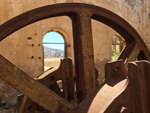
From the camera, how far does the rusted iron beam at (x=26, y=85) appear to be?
104 centimetres

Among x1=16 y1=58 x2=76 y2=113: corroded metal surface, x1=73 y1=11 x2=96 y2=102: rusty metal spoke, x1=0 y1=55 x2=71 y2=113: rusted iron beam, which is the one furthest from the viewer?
x1=16 y1=58 x2=76 y2=113: corroded metal surface

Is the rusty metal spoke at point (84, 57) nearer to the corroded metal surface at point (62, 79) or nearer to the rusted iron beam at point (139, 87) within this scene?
the corroded metal surface at point (62, 79)

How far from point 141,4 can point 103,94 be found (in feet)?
27.7

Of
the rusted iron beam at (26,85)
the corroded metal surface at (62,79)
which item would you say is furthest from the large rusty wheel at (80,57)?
the corroded metal surface at (62,79)

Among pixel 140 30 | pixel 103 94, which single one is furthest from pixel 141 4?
pixel 103 94

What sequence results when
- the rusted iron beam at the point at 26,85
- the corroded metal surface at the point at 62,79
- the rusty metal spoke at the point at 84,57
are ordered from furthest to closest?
the corroded metal surface at the point at 62,79 < the rusty metal spoke at the point at 84,57 < the rusted iron beam at the point at 26,85

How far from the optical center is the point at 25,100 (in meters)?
1.67

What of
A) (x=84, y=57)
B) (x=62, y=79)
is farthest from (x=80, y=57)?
(x=62, y=79)

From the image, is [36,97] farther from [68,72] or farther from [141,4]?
[141,4]

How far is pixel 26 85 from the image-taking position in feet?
3.51

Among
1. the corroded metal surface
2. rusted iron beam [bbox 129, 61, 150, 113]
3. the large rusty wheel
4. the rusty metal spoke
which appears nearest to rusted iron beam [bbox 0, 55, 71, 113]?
the large rusty wheel

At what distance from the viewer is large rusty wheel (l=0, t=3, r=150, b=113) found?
1067 millimetres

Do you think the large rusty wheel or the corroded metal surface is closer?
the large rusty wheel

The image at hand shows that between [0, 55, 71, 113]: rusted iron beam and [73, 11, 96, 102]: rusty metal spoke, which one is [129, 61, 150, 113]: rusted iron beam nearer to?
[73, 11, 96, 102]: rusty metal spoke
